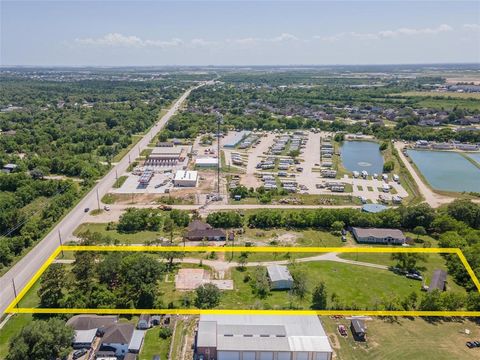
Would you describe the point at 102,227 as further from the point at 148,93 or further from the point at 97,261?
the point at 148,93

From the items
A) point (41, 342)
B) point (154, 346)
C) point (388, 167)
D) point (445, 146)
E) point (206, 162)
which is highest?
point (206, 162)

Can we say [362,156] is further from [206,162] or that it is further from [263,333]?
[263,333]

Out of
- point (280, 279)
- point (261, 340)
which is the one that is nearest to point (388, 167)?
point (280, 279)

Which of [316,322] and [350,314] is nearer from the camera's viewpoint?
[316,322]

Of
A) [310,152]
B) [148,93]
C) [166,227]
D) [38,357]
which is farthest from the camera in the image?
[148,93]

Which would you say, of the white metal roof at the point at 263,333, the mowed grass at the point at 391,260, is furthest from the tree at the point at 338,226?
the white metal roof at the point at 263,333

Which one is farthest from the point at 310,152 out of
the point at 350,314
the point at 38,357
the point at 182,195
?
the point at 38,357
